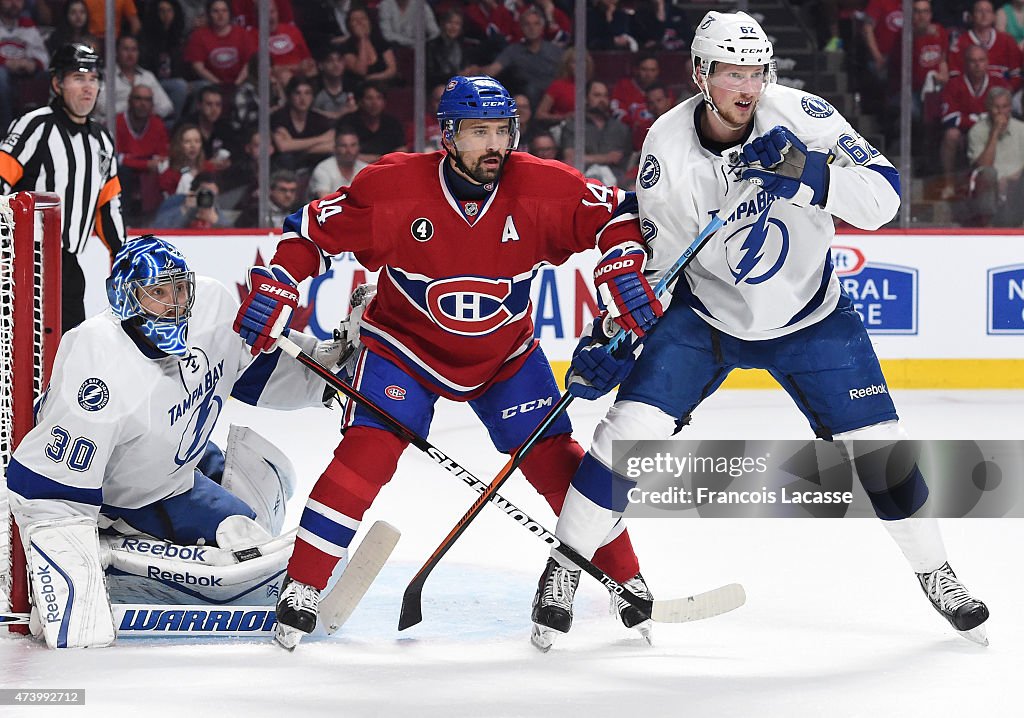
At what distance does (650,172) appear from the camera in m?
2.80

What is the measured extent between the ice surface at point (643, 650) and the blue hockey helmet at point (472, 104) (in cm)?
94

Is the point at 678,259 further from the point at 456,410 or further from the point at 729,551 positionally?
the point at 456,410

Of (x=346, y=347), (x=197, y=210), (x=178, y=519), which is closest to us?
(x=178, y=519)

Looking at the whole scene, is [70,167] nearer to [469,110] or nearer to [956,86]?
[469,110]

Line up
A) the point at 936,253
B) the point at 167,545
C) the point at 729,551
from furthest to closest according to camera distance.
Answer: the point at 936,253 < the point at 729,551 < the point at 167,545

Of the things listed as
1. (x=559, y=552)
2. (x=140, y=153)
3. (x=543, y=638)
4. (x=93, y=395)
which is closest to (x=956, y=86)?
(x=140, y=153)

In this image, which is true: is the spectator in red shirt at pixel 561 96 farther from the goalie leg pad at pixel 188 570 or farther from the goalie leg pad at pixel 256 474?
the goalie leg pad at pixel 188 570

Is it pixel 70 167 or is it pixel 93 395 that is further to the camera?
pixel 70 167

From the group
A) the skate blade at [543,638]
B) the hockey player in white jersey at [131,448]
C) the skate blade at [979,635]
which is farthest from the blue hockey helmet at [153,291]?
the skate blade at [979,635]

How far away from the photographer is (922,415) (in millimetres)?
5539

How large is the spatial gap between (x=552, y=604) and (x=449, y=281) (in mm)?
621

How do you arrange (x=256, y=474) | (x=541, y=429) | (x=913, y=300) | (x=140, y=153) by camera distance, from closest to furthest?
(x=541, y=429) < (x=256, y=474) < (x=913, y=300) < (x=140, y=153)

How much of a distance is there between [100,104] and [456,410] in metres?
2.11

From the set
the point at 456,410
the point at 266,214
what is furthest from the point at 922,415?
the point at 266,214
